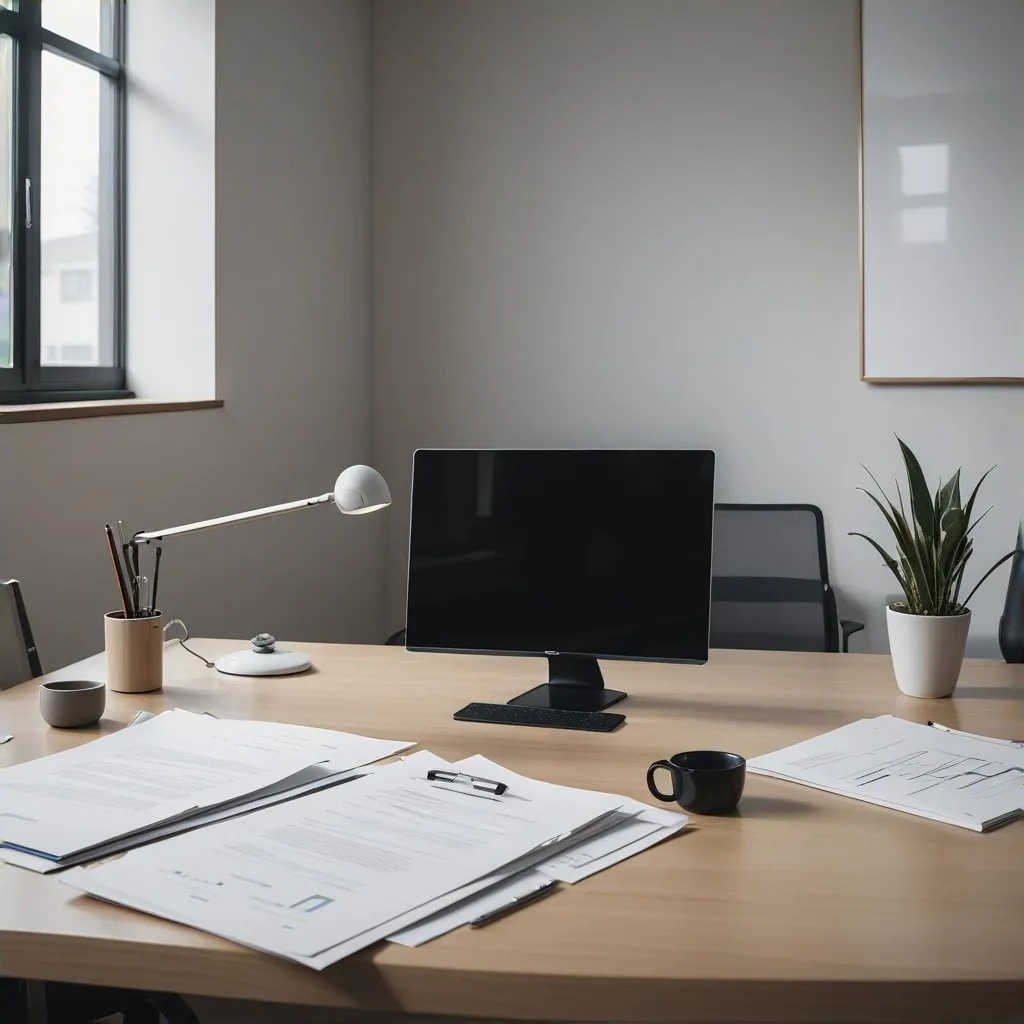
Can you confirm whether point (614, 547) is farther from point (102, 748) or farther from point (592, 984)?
point (592, 984)

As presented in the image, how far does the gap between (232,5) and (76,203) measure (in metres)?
0.65

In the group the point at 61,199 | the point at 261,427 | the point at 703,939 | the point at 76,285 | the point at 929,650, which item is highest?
the point at 61,199

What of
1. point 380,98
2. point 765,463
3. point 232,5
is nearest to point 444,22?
point 380,98

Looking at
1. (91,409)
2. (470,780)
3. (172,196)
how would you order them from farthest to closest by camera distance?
(172,196) → (91,409) → (470,780)

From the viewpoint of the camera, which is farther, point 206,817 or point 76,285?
point 76,285

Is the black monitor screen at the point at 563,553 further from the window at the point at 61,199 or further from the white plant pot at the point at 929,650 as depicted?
the window at the point at 61,199

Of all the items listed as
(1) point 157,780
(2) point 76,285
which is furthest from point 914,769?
(2) point 76,285

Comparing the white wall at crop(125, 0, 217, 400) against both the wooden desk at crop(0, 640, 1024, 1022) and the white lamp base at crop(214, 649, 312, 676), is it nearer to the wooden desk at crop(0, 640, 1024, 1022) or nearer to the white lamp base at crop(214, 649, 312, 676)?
the white lamp base at crop(214, 649, 312, 676)

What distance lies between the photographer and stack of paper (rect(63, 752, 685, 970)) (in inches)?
38.4

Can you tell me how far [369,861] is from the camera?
3.58ft

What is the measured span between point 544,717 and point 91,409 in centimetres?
125

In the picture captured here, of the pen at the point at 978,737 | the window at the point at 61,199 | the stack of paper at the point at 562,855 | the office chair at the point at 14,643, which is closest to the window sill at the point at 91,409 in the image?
the window at the point at 61,199

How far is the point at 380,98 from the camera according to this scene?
381 cm

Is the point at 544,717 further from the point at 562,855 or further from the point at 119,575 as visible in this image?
the point at 119,575
